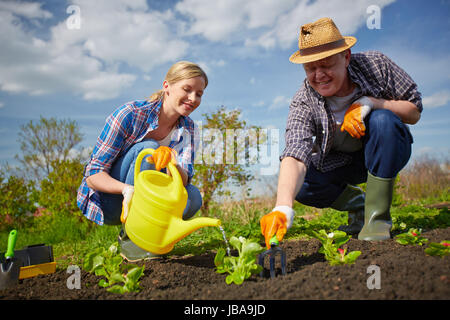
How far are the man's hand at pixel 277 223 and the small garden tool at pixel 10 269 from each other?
48.9 inches

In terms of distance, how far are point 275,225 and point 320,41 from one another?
46.8 inches

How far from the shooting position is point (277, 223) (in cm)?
154

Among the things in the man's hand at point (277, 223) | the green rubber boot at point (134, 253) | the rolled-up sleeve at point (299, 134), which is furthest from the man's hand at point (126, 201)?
the rolled-up sleeve at point (299, 134)

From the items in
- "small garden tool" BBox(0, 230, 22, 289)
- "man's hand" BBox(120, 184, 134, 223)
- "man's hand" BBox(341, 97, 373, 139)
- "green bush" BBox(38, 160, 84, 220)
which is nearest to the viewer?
"small garden tool" BBox(0, 230, 22, 289)

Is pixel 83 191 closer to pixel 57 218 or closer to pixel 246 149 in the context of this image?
pixel 57 218

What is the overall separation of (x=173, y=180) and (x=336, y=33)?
4.45 ft

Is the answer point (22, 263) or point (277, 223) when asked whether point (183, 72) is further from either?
point (22, 263)

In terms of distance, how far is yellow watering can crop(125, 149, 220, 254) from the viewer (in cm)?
162

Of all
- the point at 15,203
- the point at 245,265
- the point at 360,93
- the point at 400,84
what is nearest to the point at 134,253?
the point at 245,265

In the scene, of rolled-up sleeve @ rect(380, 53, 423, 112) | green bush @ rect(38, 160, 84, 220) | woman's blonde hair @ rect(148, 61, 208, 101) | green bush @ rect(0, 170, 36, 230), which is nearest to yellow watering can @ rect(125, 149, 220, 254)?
woman's blonde hair @ rect(148, 61, 208, 101)

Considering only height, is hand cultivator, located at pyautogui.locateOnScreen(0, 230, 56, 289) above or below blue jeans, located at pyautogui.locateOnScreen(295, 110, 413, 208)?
below

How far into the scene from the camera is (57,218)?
4848 millimetres

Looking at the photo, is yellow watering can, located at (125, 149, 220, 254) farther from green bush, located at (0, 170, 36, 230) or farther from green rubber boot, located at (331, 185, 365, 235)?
green bush, located at (0, 170, 36, 230)

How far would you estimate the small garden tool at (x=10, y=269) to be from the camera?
1608 mm
